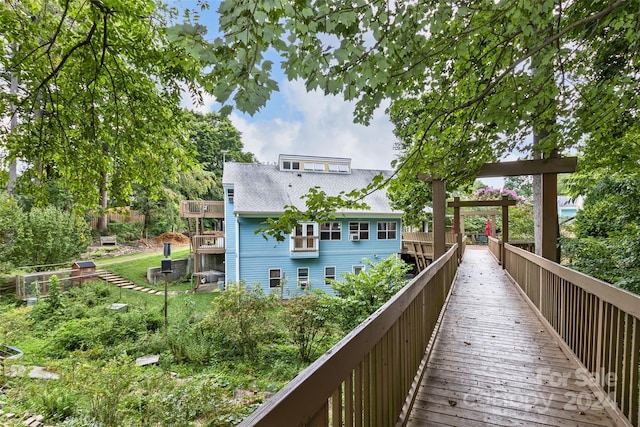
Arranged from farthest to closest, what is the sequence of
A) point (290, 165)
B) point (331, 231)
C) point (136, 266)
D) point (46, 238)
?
point (290, 165) → point (136, 266) → point (331, 231) → point (46, 238)

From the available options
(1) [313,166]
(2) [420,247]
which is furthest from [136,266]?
(2) [420,247]

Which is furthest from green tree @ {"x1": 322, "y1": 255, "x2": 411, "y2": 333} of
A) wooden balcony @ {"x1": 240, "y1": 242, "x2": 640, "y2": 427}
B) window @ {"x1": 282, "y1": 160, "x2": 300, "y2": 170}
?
window @ {"x1": 282, "y1": 160, "x2": 300, "y2": 170}

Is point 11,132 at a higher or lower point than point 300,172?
lower

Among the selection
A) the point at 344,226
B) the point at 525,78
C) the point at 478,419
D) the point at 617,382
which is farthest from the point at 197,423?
the point at 344,226

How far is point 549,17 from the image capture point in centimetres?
250

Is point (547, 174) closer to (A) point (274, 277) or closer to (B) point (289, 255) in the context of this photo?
(B) point (289, 255)

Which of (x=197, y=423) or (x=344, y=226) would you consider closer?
(x=197, y=423)

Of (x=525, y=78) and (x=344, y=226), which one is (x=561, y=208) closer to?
(x=344, y=226)

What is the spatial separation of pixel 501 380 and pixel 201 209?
53.4 feet

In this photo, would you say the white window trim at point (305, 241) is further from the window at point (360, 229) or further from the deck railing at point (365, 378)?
the deck railing at point (365, 378)

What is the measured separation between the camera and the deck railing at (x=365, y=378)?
2.62ft

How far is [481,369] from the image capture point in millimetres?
2820

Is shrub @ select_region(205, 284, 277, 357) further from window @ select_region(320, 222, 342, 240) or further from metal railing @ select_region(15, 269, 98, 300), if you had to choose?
metal railing @ select_region(15, 269, 98, 300)

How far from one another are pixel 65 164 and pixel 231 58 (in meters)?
4.08
